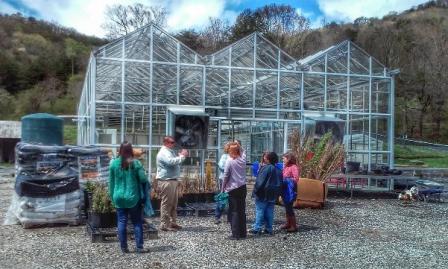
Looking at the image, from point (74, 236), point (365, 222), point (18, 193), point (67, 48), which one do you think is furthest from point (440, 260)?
point (67, 48)

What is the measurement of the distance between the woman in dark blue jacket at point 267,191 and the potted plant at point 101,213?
2338 millimetres

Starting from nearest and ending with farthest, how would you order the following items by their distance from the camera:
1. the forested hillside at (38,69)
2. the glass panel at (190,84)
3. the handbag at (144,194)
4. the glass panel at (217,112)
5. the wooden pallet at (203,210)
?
the handbag at (144,194)
the wooden pallet at (203,210)
the glass panel at (190,84)
the glass panel at (217,112)
the forested hillside at (38,69)

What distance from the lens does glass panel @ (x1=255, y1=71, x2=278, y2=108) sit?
56.9 feet

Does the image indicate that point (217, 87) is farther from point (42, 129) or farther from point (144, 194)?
point (144, 194)

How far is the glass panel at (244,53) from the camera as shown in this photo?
16875 mm

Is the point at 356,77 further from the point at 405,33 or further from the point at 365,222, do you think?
the point at 405,33

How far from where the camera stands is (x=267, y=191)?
8.60m

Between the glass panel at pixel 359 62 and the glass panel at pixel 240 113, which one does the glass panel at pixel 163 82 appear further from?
the glass panel at pixel 359 62

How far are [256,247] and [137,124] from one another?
19.0m

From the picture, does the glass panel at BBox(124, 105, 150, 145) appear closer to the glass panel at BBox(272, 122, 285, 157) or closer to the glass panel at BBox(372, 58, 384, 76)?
the glass panel at BBox(272, 122, 285, 157)

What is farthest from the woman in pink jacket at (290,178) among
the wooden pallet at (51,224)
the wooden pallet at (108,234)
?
the wooden pallet at (51,224)

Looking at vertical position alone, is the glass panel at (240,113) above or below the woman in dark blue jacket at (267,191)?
above

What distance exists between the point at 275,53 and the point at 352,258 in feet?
35.9

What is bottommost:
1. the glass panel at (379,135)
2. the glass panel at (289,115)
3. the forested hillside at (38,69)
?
the glass panel at (379,135)
